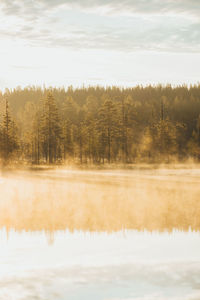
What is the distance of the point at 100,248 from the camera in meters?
12.0

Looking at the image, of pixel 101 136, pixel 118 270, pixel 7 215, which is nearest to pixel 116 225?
pixel 7 215

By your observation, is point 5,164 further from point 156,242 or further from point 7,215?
point 156,242

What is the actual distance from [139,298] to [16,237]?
22.0ft

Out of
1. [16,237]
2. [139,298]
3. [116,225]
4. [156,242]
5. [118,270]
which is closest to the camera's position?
[139,298]

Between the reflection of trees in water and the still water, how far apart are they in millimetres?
34

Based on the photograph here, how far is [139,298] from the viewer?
7.78m

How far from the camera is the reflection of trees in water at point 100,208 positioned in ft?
51.3

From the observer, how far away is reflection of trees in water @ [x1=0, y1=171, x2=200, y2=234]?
51.3 ft

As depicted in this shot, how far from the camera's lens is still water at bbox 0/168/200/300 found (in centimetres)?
834

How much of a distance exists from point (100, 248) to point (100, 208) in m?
7.61

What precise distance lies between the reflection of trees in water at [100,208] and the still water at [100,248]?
34mm

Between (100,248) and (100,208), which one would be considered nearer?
(100,248)

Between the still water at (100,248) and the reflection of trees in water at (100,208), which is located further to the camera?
the reflection of trees in water at (100,208)

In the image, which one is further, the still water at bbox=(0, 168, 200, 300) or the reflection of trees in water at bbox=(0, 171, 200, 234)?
the reflection of trees in water at bbox=(0, 171, 200, 234)
